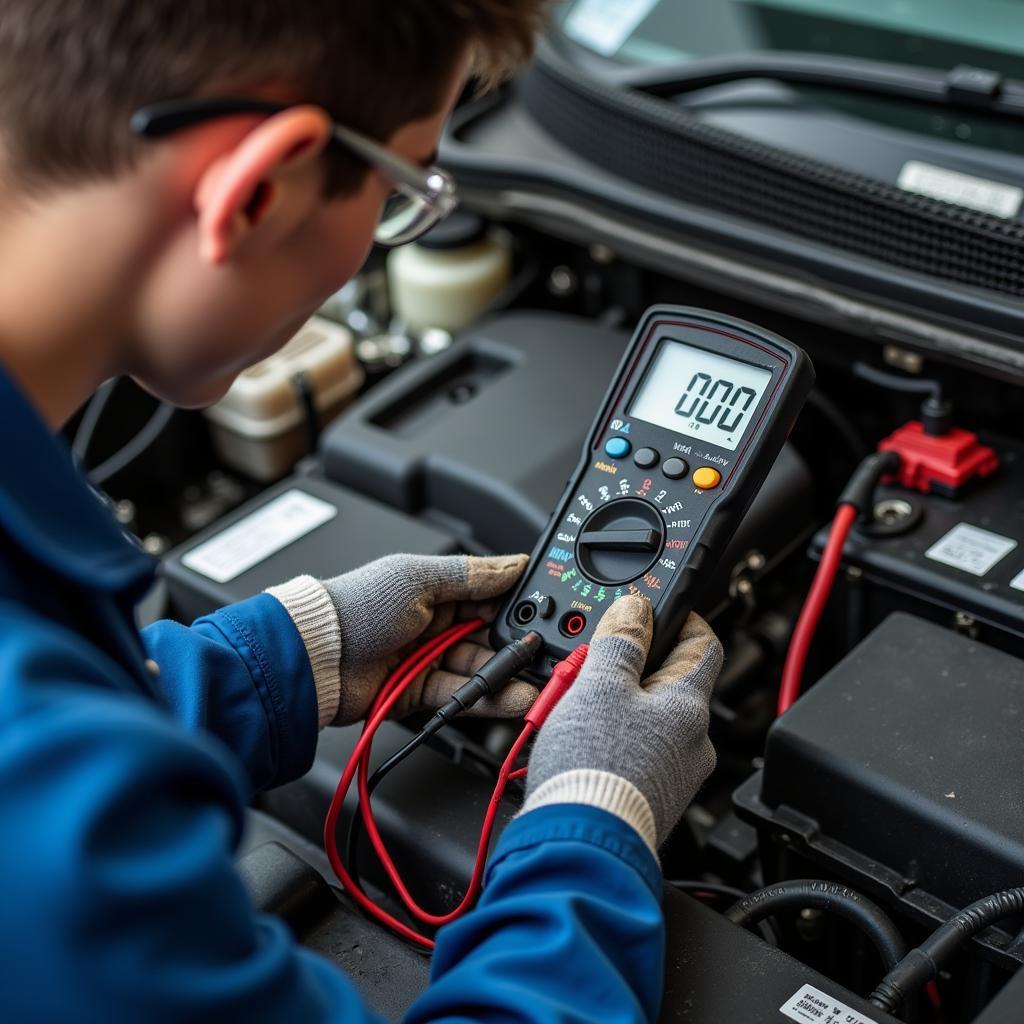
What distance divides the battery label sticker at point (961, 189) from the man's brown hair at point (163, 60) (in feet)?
2.13

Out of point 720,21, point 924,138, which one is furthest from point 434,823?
point 720,21

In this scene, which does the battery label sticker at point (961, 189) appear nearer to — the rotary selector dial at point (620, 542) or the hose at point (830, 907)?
the rotary selector dial at point (620, 542)

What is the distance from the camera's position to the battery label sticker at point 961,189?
3.74 feet

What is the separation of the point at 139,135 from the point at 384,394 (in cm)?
70

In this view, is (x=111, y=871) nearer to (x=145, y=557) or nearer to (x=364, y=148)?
(x=145, y=557)

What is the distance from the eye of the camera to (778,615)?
45.6 inches

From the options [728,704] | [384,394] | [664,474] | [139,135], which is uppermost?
[139,135]

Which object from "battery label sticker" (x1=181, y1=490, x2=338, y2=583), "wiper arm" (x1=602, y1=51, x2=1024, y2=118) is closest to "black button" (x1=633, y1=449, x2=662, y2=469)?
"battery label sticker" (x1=181, y1=490, x2=338, y2=583)

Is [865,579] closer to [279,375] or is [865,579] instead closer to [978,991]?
[978,991]

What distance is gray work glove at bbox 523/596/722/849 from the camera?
0.69 m

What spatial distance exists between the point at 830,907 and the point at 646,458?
1.04 feet

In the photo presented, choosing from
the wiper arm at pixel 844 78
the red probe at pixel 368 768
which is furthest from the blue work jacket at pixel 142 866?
the wiper arm at pixel 844 78

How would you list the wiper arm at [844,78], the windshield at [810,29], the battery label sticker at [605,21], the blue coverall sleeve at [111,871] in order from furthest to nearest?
the battery label sticker at [605,21] → the windshield at [810,29] → the wiper arm at [844,78] → the blue coverall sleeve at [111,871]

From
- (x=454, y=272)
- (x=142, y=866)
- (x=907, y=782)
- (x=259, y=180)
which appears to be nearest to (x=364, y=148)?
(x=259, y=180)
